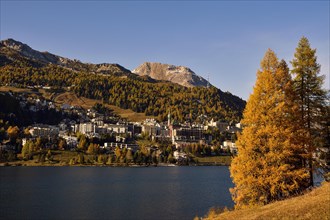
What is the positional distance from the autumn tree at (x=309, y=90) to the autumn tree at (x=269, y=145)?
237cm

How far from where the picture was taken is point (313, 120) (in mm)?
33844

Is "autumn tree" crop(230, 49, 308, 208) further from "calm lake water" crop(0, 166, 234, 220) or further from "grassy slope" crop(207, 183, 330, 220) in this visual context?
"calm lake water" crop(0, 166, 234, 220)

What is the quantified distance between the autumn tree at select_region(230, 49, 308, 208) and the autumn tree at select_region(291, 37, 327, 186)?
2.37 metres

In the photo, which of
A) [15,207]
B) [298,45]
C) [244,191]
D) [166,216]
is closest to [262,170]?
[244,191]

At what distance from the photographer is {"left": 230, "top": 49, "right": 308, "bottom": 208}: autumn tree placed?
98.1ft

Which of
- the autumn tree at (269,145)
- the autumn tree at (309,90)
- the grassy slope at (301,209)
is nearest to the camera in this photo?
the grassy slope at (301,209)

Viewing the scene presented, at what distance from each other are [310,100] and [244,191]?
36.1ft

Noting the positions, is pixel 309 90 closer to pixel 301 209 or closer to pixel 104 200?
pixel 301 209

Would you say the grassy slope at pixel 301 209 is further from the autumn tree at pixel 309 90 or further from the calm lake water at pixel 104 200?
the calm lake water at pixel 104 200

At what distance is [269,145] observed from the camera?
3038 centimetres

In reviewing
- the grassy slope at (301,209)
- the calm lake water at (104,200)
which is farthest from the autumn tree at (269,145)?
the calm lake water at (104,200)

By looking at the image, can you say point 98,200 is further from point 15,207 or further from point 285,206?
point 285,206

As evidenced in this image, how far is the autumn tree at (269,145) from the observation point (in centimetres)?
2989

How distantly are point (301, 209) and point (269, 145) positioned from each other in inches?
287
